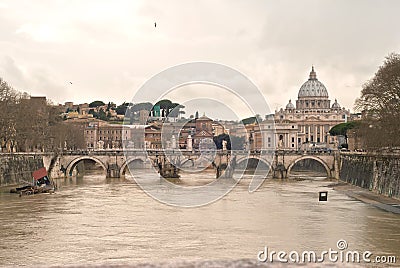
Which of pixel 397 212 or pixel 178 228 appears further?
pixel 397 212

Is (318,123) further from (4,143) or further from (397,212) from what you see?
(397,212)

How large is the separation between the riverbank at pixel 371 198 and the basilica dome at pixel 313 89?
106 meters

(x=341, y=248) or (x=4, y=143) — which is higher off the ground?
(x=4, y=143)

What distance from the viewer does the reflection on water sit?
66.2 feet

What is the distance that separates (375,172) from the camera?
44688 mm

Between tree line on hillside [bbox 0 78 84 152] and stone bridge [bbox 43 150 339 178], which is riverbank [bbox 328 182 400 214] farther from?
tree line on hillside [bbox 0 78 84 152]

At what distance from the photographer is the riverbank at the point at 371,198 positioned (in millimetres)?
33438

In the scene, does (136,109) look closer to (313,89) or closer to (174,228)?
(313,89)

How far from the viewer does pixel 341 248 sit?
21031mm

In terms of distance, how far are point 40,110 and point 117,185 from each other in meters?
16.6

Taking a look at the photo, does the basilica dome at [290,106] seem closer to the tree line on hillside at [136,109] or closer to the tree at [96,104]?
the tree line on hillside at [136,109]

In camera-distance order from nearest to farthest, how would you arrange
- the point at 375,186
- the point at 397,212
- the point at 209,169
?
the point at 397,212, the point at 375,186, the point at 209,169

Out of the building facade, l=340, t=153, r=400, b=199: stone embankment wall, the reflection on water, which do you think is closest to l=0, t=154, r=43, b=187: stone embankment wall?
the reflection on water

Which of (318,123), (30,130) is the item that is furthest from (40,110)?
(318,123)
